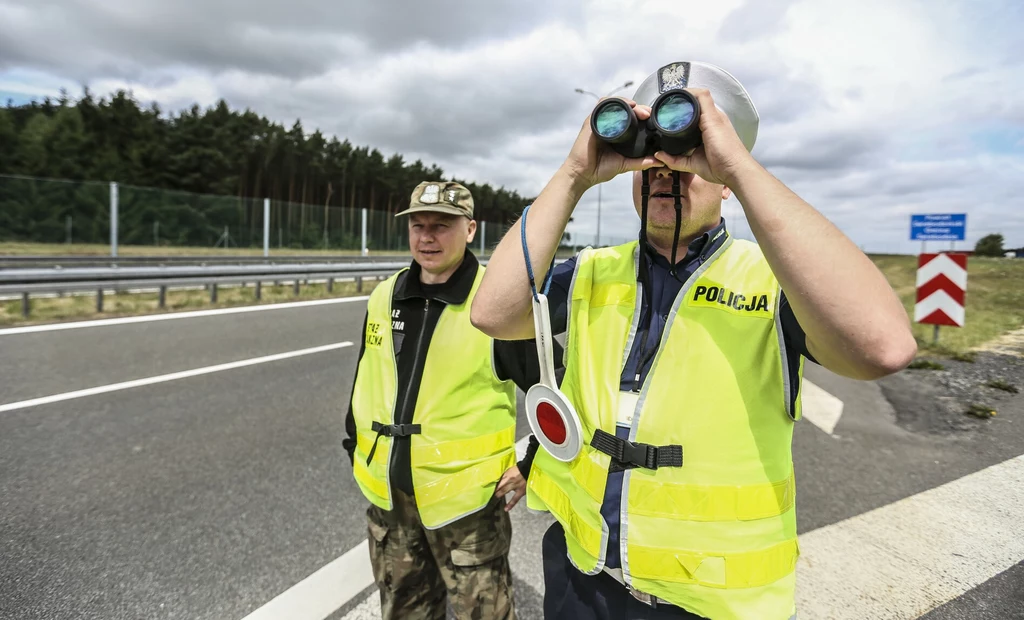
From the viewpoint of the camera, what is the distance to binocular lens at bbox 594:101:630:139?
1.09 meters

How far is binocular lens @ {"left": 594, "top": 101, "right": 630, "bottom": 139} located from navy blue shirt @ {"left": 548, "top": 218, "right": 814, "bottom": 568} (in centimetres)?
35

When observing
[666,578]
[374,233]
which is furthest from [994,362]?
[374,233]

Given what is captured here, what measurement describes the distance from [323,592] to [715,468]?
197cm

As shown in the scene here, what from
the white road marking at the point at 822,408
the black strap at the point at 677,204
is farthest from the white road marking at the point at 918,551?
the white road marking at the point at 822,408

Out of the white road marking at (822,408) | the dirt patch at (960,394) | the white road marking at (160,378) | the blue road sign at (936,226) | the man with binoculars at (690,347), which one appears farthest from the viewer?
the blue road sign at (936,226)

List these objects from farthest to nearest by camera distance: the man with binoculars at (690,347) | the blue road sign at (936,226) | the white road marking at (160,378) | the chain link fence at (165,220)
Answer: the chain link fence at (165,220), the blue road sign at (936,226), the white road marking at (160,378), the man with binoculars at (690,347)

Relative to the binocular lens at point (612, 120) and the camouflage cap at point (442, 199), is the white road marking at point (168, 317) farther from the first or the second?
the binocular lens at point (612, 120)

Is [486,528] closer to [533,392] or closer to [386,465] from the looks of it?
[386,465]

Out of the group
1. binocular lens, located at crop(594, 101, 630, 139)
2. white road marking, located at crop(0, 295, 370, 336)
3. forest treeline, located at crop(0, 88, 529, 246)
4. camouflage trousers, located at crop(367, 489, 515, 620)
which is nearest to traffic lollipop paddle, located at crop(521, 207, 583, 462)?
binocular lens, located at crop(594, 101, 630, 139)

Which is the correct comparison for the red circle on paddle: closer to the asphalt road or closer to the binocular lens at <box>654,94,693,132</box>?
the binocular lens at <box>654,94,693,132</box>

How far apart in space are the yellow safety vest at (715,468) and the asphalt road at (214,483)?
1.30m

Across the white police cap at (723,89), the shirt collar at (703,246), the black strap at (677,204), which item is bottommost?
the shirt collar at (703,246)

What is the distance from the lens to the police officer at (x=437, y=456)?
191 centimetres

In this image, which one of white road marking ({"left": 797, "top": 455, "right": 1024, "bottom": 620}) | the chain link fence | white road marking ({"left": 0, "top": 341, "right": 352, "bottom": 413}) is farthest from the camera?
the chain link fence
